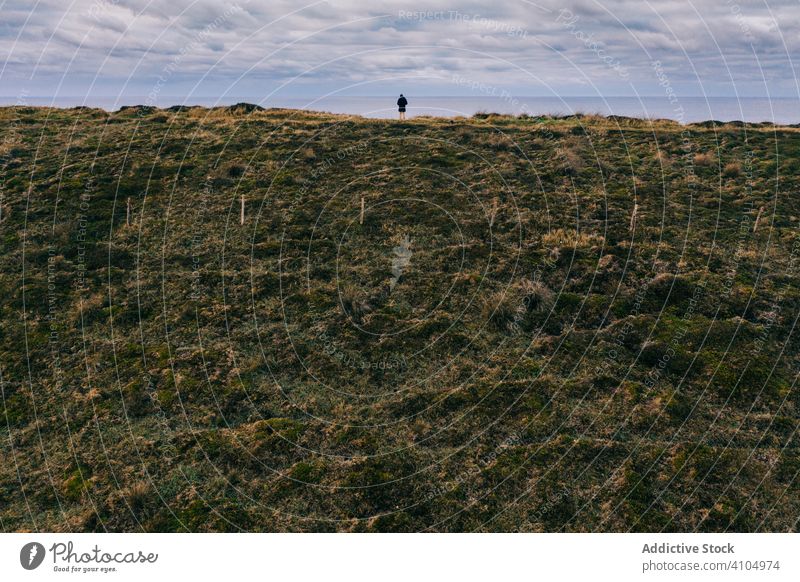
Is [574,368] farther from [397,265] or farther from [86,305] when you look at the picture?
[86,305]

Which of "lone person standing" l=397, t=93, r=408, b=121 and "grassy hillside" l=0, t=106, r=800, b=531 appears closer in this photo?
"grassy hillside" l=0, t=106, r=800, b=531

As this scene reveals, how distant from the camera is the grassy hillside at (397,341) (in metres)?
15.1

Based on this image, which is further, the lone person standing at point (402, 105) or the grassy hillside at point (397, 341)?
the lone person standing at point (402, 105)

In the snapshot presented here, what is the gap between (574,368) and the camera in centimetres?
1920

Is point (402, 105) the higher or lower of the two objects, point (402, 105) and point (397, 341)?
the higher

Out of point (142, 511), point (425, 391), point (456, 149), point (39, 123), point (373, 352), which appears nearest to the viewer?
point (142, 511)

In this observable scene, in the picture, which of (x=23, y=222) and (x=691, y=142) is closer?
(x=23, y=222)

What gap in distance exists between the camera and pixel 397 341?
67.2ft

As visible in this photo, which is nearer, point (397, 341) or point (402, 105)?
point (397, 341)

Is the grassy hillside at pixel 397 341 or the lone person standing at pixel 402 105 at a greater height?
the lone person standing at pixel 402 105

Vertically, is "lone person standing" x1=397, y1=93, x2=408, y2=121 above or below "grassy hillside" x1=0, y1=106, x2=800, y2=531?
above

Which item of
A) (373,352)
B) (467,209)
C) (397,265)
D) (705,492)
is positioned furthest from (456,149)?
(705,492)

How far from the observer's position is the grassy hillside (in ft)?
49.7

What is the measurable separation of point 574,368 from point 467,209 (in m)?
12.1
